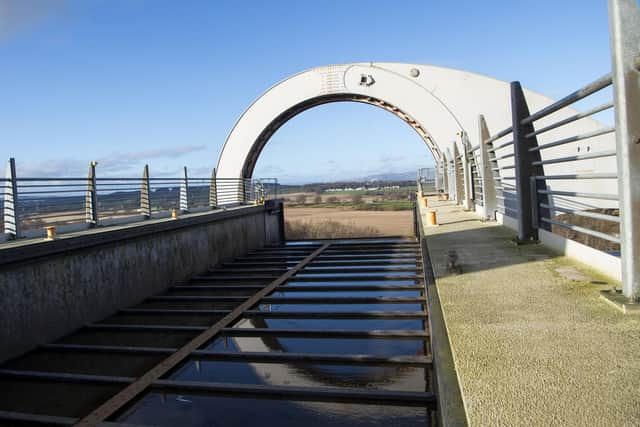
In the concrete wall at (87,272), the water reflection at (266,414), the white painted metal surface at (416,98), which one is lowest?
the water reflection at (266,414)

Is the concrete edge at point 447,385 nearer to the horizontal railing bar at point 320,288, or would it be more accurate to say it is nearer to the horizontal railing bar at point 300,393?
the horizontal railing bar at point 300,393

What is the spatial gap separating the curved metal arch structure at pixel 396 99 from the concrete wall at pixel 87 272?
12.0m

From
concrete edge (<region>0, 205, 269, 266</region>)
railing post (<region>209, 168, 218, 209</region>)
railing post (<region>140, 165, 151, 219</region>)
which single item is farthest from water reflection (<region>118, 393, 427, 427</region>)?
railing post (<region>209, 168, 218, 209</region>)

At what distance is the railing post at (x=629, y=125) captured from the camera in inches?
113

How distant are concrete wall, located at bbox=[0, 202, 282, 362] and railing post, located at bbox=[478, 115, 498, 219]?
547 centimetres

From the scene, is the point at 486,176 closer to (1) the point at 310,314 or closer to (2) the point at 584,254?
(1) the point at 310,314

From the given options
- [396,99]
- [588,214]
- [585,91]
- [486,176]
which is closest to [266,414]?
[588,214]

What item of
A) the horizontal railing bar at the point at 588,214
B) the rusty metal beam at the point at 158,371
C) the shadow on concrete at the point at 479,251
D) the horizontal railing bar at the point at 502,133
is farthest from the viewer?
the horizontal railing bar at the point at 502,133

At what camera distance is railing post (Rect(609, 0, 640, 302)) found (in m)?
2.88

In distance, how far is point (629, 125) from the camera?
2904 millimetres

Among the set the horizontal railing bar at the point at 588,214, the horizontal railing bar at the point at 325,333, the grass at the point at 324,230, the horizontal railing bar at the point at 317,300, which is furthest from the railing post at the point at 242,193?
the grass at the point at 324,230

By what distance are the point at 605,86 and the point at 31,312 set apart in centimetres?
596

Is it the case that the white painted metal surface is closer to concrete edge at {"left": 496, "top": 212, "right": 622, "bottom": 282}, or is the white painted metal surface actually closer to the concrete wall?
the concrete wall

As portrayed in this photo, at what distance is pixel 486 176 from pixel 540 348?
246 inches
